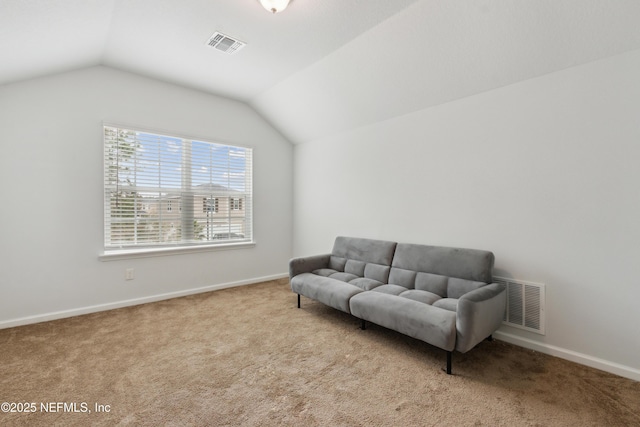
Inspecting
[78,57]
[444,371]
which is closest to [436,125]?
[444,371]

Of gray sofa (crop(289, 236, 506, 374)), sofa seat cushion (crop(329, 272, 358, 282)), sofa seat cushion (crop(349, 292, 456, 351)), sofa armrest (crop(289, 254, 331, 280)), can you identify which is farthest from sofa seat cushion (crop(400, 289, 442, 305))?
sofa armrest (crop(289, 254, 331, 280))

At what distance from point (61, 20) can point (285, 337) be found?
3184 mm

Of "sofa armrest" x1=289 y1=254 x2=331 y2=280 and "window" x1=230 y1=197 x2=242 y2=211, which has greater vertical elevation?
"window" x1=230 y1=197 x2=242 y2=211

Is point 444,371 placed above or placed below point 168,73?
below

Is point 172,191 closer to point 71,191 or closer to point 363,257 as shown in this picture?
point 71,191

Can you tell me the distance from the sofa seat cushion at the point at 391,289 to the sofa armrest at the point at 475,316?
792 millimetres

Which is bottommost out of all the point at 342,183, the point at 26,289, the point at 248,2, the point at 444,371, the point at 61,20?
the point at 444,371

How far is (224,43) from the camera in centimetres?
297

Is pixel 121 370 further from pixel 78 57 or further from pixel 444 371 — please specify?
pixel 78 57

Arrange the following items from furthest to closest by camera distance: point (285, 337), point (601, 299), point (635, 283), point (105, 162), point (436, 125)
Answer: point (105, 162), point (436, 125), point (285, 337), point (601, 299), point (635, 283)

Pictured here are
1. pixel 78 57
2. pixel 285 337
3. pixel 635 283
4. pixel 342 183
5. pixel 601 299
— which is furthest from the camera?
pixel 342 183

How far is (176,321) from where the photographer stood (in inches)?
125

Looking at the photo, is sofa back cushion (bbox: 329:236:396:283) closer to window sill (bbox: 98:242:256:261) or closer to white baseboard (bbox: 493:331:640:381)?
white baseboard (bbox: 493:331:640:381)

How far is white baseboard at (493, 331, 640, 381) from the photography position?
2.13m
